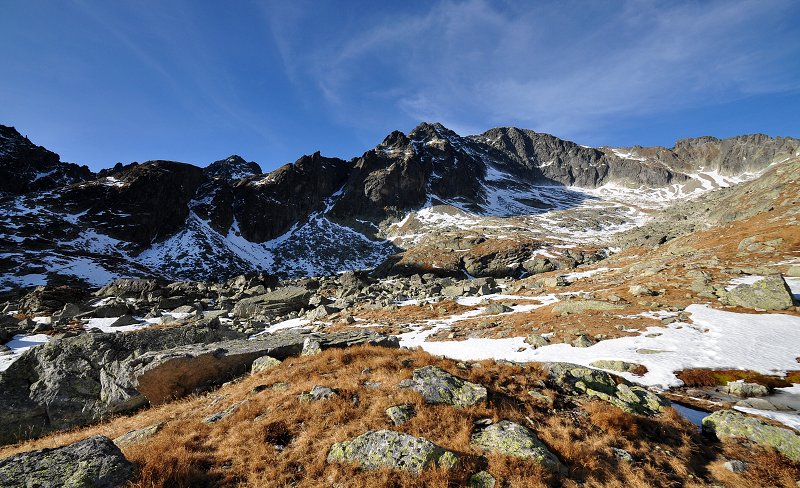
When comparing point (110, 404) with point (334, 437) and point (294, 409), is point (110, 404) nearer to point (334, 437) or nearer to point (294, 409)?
point (294, 409)

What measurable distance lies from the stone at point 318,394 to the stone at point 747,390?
1600 cm

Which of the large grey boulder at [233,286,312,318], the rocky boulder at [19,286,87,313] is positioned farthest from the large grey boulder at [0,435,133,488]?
the rocky boulder at [19,286,87,313]

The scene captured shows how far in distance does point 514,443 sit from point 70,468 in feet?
28.1

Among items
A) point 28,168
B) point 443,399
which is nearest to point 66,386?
point 443,399

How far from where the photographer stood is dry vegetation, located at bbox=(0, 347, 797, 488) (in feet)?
21.8

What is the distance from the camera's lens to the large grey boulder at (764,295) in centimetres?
2147

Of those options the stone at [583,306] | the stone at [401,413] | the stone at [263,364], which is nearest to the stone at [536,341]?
the stone at [583,306]

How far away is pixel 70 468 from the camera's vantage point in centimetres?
573

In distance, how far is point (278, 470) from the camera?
268 inches

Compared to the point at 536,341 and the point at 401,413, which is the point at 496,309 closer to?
the point at 536,341

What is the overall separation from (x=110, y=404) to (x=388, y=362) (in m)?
11.8

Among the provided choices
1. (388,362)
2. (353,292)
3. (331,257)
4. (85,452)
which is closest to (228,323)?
(353,292)

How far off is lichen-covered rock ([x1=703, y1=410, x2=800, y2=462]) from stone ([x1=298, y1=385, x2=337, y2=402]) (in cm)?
1130

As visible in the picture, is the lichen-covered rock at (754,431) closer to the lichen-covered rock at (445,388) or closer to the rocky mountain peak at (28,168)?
the lichen-covered rock at (445,388)
